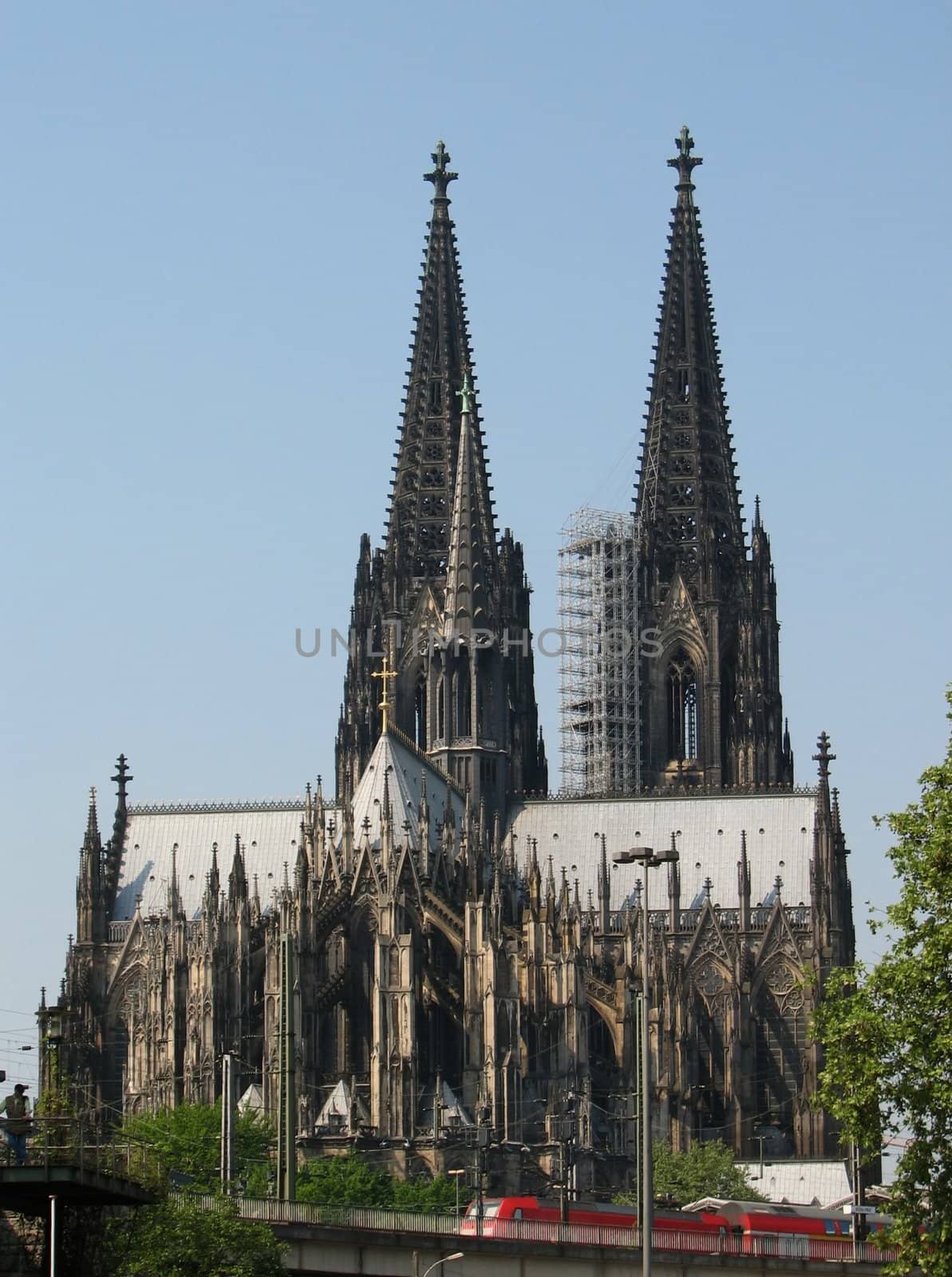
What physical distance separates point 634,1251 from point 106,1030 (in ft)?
216

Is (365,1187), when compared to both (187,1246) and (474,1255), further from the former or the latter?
(187,1246)

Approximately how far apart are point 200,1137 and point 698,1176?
18.5m

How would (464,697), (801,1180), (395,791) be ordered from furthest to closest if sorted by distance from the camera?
(464,697)
(395,791)
(801,1180)

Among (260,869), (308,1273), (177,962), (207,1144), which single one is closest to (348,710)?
(260,869)

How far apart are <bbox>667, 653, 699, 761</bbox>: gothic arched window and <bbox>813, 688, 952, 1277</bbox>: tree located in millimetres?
80910

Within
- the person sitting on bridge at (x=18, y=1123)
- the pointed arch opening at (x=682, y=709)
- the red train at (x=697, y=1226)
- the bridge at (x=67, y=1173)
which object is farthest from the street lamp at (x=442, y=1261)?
the pointed arch opening at (x=682, y=709)

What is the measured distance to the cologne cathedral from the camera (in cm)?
11294

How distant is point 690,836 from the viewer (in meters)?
139

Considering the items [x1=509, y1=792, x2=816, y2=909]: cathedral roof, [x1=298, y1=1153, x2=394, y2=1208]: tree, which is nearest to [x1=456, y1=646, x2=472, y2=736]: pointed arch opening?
[x1=509, y1=792, x2=816, y2=909]: cathedral roof

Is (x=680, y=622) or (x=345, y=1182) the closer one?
(x=345, y=1182)

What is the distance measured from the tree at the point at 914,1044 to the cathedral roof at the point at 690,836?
7122cm

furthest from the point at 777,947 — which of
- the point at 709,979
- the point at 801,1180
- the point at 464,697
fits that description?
the point at 801,1180

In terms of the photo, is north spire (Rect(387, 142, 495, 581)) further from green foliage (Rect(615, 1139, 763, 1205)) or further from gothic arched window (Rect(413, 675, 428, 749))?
green foliage (Rect(615, 1139, 763, 1205))

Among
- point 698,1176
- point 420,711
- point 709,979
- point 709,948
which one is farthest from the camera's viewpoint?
point 420,711
